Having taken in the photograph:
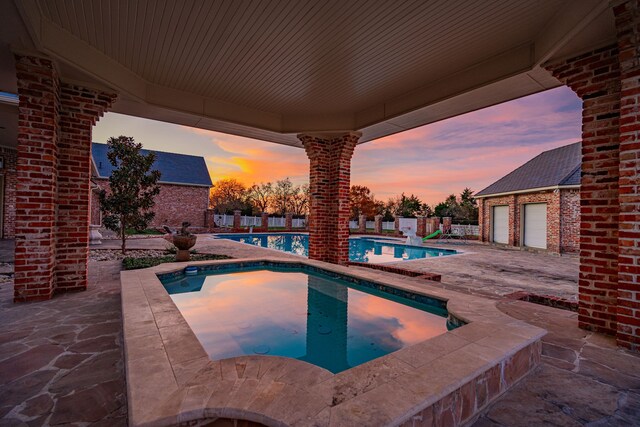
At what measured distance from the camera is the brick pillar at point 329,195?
6828 millimetres

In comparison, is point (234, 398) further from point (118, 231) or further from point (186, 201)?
point (186, 201)

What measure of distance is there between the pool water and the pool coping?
2.53 ft

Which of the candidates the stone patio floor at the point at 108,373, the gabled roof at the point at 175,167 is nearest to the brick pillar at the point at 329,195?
the stone patio floor at the point at 108,373

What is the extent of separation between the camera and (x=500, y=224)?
15656 millimetres

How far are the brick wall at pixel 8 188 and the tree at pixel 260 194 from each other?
20.8m

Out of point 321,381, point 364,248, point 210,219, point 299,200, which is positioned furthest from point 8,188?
point 299,200

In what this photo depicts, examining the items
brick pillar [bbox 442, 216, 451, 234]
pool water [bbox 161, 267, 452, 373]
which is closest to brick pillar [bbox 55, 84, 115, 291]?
pool water [bbox 161, 267, 452, 373]

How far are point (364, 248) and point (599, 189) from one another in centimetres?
1175

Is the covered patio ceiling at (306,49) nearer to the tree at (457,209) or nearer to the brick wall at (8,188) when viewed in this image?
the brick wall at (8,188)

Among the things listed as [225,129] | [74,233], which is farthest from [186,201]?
[74,233]

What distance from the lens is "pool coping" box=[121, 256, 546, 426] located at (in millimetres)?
1475

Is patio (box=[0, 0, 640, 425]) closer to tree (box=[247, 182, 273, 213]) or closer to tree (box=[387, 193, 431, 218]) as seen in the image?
tree (box=[387, 193, 431, 218])

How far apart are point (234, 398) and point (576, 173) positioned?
1618 centimetres

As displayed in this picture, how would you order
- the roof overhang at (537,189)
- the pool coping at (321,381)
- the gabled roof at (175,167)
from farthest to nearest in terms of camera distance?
the gabled roof at (175,167), the roof overhang at (537,189), the pool coping at (321,381)
